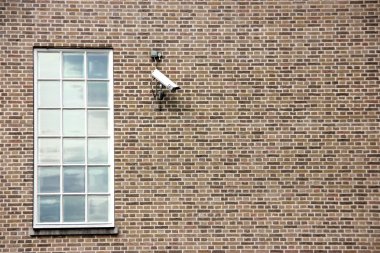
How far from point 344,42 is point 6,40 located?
6438 mm

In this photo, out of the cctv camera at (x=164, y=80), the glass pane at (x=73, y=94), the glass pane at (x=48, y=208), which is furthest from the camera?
the glass pane at (x=73, y=94)

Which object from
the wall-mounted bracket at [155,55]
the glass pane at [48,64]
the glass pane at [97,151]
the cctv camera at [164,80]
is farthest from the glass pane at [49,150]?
the wall-mounted bracket at [155,55]

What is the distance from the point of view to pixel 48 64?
43.5 feet

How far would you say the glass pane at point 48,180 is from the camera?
42.6 feet

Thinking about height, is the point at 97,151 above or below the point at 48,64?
below

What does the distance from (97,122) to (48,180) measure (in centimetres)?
141

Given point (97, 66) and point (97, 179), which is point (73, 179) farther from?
point (97, 66)

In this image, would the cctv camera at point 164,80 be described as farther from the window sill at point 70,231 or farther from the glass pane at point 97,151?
the window sill at point 70,231

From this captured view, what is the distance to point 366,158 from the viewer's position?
1331 cm

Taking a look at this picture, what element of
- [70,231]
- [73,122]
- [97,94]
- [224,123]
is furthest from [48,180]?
[224,123]

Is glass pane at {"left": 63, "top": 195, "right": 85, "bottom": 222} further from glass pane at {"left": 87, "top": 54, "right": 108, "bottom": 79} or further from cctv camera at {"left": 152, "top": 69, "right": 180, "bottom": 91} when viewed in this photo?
cctv camera at {"left": 152, "top": 69, "right": 180, "bottom": 91}

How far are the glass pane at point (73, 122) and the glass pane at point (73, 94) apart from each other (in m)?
0.15

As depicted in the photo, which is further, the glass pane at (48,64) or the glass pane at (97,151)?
the glass pane at (48,64)

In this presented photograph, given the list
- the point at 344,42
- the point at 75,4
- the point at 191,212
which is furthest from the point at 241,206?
A: the point at 75,4
